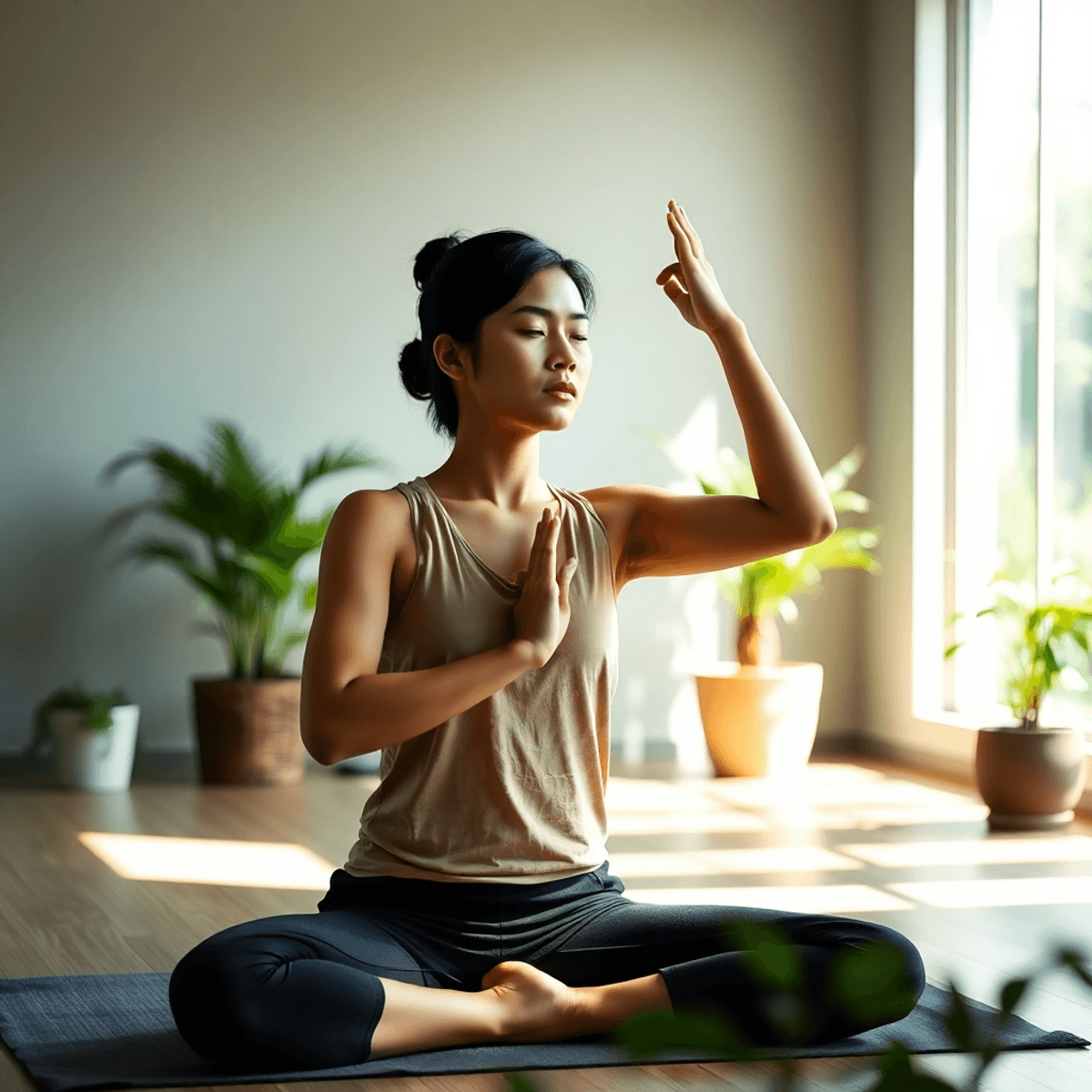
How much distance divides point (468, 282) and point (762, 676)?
291 centimetres

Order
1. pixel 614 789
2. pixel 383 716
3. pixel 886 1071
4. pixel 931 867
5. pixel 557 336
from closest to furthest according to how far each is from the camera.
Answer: pixel 886 1071 → pixel 383 716 → pixel 557 336 → pixel 931 867 → pixel 614 789

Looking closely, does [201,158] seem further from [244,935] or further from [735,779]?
[244,935]

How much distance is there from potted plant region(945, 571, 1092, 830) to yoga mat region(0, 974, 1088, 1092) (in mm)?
1642

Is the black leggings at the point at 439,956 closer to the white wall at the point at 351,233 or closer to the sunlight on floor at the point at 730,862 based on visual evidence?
the sunlight on floor at the point at 730,862

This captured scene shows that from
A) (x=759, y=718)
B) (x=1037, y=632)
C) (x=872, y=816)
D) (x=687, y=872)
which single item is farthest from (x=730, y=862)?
(x=759, y=718)

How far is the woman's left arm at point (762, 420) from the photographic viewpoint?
1.98 m

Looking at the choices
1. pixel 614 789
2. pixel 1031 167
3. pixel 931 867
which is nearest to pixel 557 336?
pixel 931 867

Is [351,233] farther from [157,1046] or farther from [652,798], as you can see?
[157,1046]

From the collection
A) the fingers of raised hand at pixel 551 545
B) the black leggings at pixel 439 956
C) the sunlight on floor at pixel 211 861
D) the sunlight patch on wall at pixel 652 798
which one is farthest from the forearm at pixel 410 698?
the sunlight patch on wall at pixel 652 798

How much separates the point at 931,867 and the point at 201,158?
315cm

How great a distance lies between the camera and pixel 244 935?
185 centimetres

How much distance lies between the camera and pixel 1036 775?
3875 millimetres

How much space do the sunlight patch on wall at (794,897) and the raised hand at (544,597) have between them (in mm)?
1203

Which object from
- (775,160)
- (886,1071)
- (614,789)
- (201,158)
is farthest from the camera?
(775,160)
